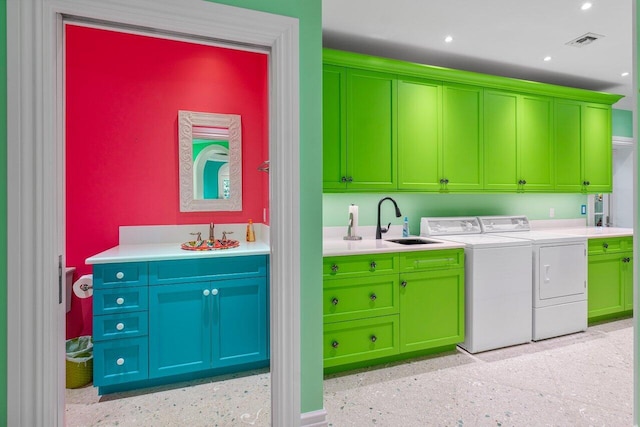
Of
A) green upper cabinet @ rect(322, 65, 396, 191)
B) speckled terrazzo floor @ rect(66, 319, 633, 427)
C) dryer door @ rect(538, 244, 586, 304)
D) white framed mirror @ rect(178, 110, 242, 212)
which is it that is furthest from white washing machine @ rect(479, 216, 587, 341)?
white framed mirror @ rect(178, 110, 242, 212)

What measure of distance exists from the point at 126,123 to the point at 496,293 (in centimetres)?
334

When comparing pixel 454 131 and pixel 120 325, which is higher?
pixel 454 131

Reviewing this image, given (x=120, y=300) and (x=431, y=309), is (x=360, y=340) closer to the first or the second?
(x=431, y=309)

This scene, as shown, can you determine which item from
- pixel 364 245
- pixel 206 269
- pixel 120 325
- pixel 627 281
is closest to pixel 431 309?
pixel 364 245

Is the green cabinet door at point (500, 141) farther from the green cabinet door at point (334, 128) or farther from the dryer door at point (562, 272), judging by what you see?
the green cabinet door at point (334, 128)

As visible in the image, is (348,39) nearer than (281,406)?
No

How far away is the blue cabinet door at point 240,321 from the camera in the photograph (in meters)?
2.38

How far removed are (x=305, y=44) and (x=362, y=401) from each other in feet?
7.02

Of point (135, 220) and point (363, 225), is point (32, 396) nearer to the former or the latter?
point (135, 220)

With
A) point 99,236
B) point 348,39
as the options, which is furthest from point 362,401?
point 348,39

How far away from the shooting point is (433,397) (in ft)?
7.13

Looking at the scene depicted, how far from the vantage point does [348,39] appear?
290cm

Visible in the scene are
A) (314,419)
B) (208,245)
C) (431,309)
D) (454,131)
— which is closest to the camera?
(314,419)

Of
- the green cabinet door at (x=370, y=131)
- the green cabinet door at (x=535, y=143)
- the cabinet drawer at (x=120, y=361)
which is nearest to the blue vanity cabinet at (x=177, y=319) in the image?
the cabinet drawer at (x=120, y=361)
